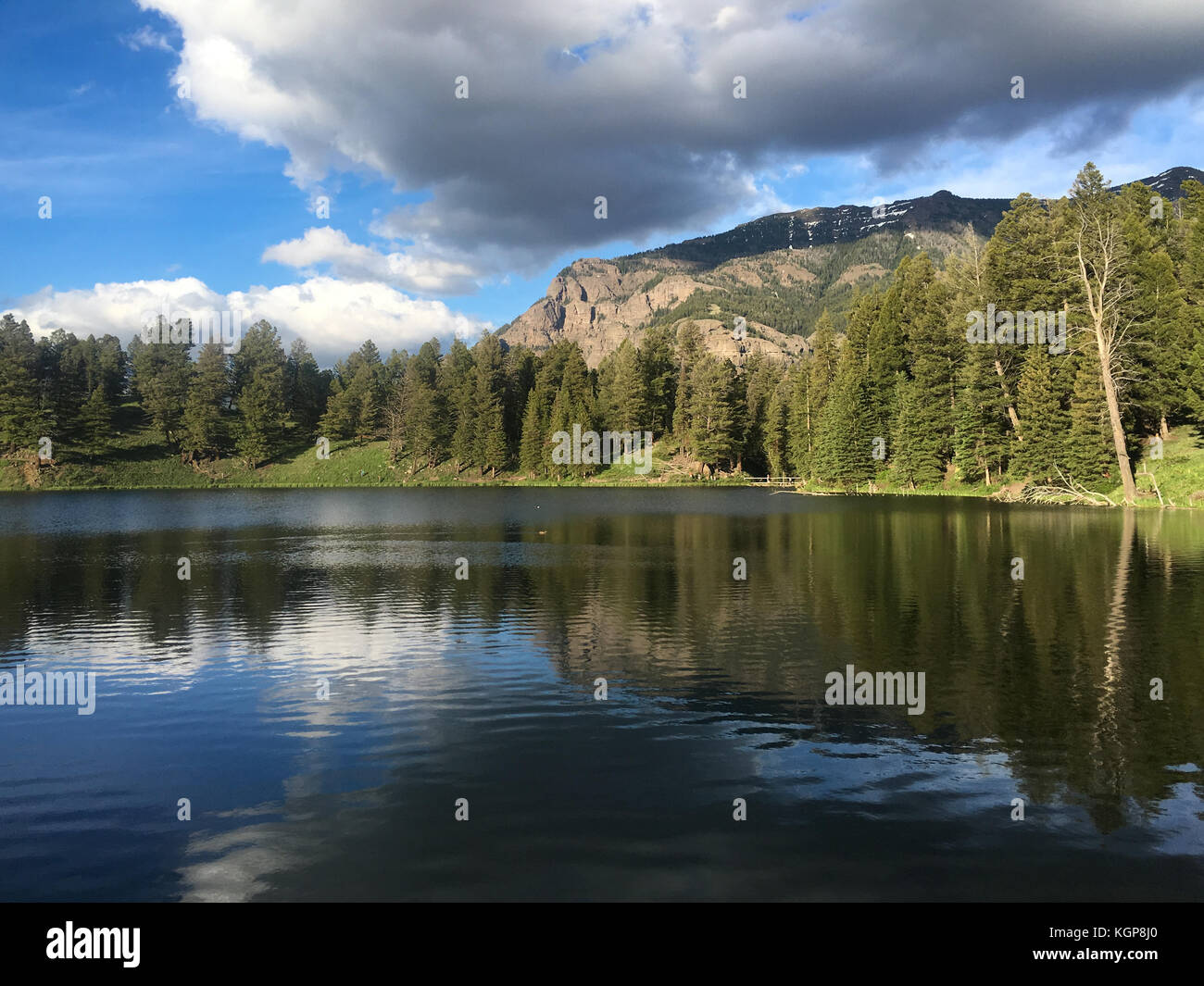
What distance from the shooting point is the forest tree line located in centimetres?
6969

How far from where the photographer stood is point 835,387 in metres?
112

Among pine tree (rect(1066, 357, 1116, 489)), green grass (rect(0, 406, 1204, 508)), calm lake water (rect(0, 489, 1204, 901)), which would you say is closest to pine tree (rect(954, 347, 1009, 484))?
pine tree (rect(1066, 357, 1116, 489))

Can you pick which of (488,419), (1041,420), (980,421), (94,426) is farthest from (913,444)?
(94,426)

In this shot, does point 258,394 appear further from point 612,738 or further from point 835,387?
point 612,738

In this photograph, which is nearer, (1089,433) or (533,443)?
(1089,433)

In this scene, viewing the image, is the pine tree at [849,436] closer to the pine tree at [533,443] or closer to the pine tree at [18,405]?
the pine tree at [533,443]

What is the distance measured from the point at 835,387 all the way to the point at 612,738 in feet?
346

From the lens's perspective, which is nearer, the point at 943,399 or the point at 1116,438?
the point at 1116,438

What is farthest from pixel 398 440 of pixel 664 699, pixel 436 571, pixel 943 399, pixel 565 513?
pixel 664 699

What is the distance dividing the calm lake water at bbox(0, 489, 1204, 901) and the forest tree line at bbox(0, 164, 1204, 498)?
142 feet

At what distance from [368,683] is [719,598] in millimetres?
14569

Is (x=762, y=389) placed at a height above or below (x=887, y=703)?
above

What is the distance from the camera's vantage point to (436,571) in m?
37.2
